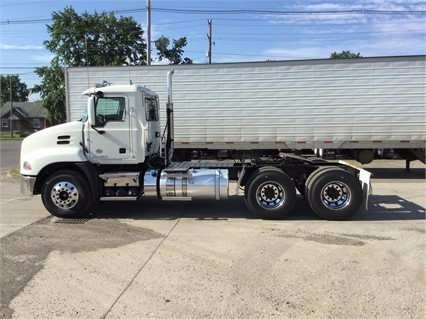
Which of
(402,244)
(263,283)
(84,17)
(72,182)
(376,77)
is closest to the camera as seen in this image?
(263,283)

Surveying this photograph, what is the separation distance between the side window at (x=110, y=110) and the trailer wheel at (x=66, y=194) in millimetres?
1181

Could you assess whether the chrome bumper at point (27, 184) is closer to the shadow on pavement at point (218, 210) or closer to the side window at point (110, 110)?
the shadow on pavement at point (218, 210)

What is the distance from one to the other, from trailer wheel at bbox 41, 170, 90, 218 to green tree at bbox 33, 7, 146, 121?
105ft

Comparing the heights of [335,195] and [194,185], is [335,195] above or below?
below

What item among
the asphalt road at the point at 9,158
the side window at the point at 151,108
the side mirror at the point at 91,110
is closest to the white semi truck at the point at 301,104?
the side window at the point at 151,108

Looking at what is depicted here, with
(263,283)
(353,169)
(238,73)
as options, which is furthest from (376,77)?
(263,283)

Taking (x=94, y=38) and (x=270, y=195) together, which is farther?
(x=94, y=38)

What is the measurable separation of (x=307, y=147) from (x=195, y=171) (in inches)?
243

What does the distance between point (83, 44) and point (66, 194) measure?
34.6 meters

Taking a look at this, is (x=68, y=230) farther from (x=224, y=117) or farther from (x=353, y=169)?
(x=224, y=117)

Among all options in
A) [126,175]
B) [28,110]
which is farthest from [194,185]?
[28,110]

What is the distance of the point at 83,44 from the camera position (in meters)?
39.0

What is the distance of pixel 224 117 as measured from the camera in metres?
13.5

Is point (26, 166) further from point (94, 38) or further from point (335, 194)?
point (94, 38)
